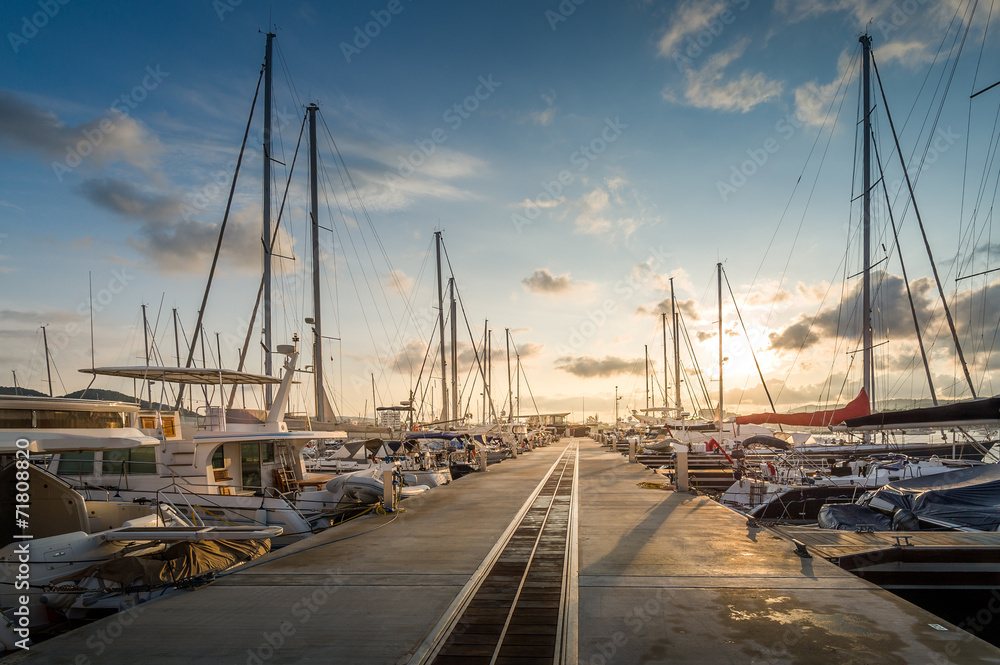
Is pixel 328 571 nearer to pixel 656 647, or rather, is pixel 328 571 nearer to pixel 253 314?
pixel 656 647

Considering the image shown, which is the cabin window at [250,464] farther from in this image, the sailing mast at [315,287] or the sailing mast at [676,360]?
the sailing mast at [676,360]

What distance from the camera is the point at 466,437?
38250mm

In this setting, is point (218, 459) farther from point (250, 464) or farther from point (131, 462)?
point (131, 462)

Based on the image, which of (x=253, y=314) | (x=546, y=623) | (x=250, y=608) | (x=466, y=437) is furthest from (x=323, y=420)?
(x=546, y=623)

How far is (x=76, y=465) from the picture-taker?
1755 cm

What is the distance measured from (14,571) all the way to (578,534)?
10.5 meters

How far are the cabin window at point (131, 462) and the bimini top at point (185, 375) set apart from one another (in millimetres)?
2243

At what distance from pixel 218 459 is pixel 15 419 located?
6789 millimetres

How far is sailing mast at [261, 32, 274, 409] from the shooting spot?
22938 millimetres

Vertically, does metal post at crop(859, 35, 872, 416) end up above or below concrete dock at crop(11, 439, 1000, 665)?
above

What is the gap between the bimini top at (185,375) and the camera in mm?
16069

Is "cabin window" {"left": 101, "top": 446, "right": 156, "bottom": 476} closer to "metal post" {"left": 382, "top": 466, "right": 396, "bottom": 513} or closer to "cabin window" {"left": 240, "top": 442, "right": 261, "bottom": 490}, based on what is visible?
"cabin window" {"left": 240, "top": 442, "right": 261, "bottom": 490}

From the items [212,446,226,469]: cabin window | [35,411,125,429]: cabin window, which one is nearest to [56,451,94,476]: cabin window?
[212,446,226,469]: cabin window

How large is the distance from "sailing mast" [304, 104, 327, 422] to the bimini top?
409 cm
